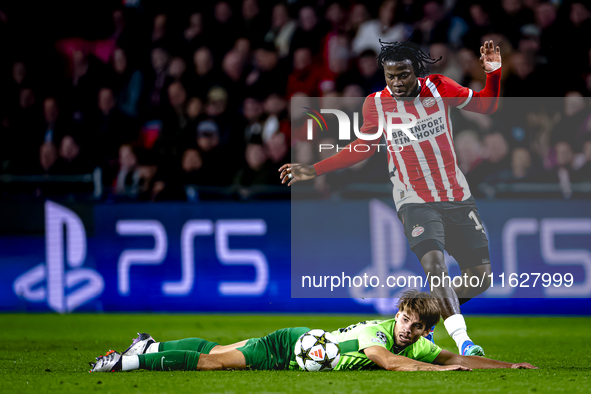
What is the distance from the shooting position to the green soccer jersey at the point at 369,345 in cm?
468

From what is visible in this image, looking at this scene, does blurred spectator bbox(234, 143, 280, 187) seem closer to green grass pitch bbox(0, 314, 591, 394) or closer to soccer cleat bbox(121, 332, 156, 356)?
green grass pitch bbox(0, 314, 591, 394)

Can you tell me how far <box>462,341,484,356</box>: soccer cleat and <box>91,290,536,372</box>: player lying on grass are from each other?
25 cm

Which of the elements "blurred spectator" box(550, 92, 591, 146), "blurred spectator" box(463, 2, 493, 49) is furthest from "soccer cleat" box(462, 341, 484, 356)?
"blurred spectator" box(463, 2, 493, 49)

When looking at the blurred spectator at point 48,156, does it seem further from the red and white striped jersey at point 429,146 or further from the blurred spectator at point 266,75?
the red and white striped jersey at point 429,146

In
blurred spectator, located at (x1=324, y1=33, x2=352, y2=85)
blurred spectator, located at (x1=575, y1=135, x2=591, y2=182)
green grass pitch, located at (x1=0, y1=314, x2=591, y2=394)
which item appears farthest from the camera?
blurred spectator, located at (x1=324, y1=33, x2=352, y2=85)

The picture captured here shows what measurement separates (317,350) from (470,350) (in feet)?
3.76

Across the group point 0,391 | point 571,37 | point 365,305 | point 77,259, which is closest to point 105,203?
point 77,259

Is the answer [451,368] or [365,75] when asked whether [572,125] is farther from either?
[451,368]

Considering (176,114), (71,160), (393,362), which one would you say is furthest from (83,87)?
(393,362)

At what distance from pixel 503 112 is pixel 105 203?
4.31 m

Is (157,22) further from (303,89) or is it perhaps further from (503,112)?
(503,112)

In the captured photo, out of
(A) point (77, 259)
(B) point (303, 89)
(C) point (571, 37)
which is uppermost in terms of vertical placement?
(C) point (571, 37)

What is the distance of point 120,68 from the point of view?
9047 mm

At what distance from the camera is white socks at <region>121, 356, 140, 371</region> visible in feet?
15.4
